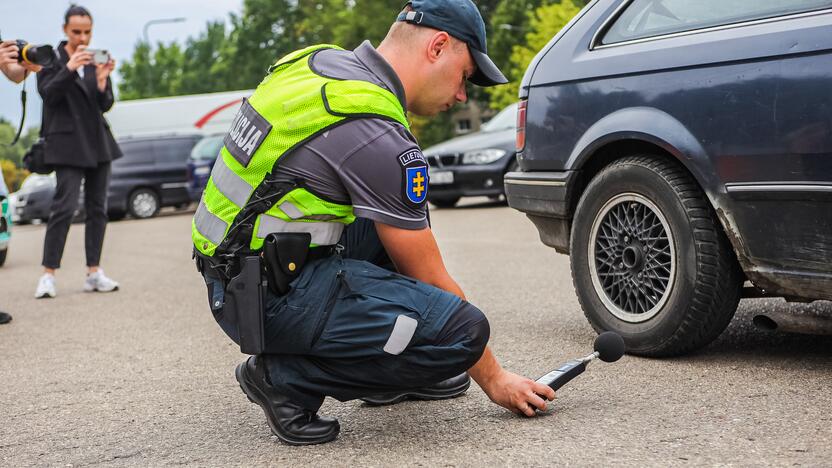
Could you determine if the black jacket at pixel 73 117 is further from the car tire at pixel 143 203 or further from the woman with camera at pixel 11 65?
the car tire at pixel 143 203

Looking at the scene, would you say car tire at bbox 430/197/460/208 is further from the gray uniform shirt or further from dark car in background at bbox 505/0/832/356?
the gray uniform shirt

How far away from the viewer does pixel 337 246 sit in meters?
3.22

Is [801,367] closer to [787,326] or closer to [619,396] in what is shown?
[787,326]

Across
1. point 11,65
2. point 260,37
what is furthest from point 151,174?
point 260,37

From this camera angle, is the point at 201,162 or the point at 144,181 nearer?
the point at 201,162

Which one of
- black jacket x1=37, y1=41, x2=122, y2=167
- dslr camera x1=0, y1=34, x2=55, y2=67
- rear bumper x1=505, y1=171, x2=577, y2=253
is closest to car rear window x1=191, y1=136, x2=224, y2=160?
black jacket x1=37, y1=41, x2=122, y2=167

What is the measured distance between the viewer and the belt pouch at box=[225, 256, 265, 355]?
121 inches

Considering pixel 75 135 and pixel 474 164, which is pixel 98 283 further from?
pixel 474 164

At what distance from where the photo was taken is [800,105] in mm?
3459

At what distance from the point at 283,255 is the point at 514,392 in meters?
0.81

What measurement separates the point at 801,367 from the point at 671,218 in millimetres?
689

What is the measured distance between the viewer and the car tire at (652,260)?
Result: 12.6 feet

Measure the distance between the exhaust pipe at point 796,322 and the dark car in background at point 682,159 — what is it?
0.05 feet

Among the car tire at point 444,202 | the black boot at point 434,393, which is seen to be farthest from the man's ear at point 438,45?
the car tire at point 444,202
